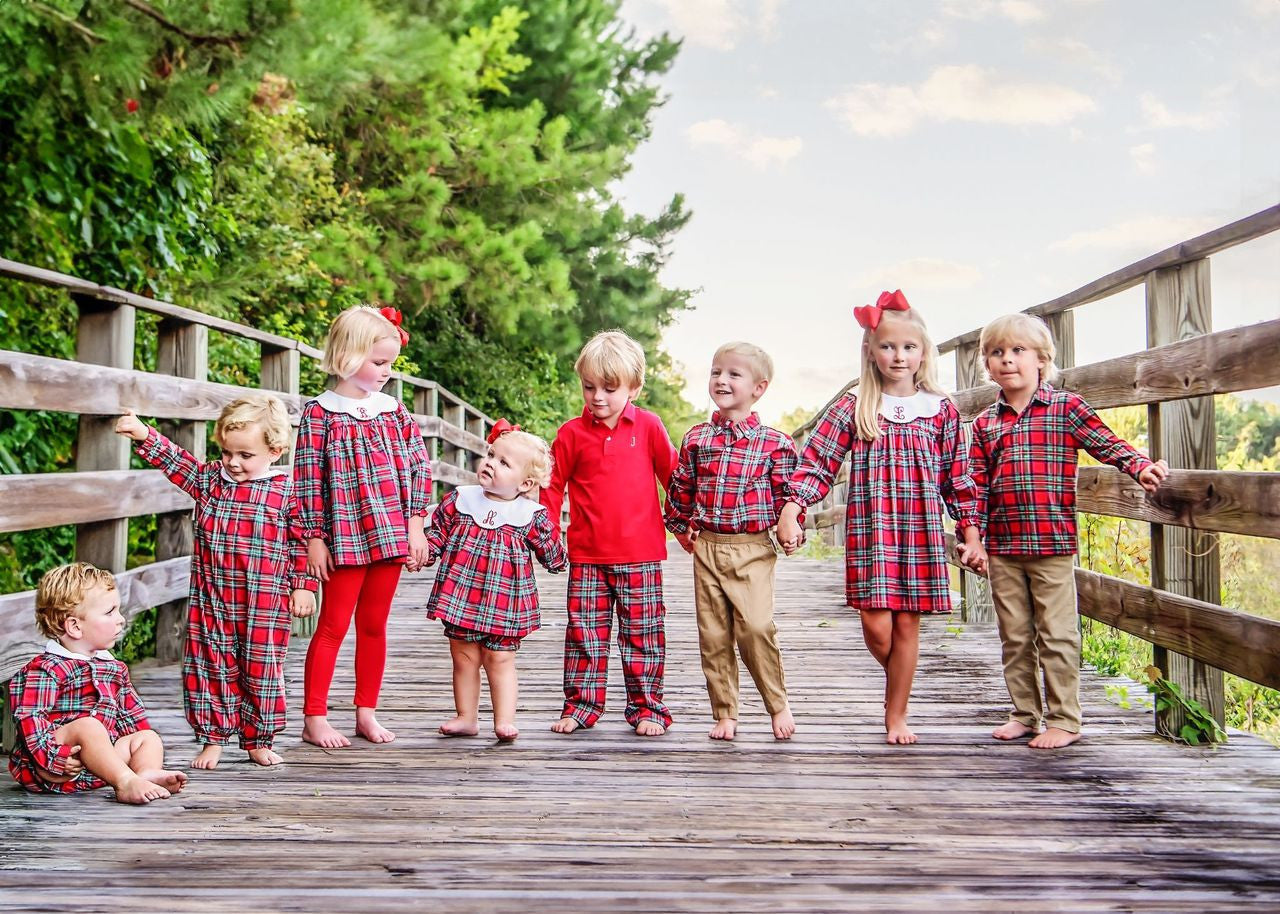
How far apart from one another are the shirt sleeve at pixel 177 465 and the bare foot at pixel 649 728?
155cm

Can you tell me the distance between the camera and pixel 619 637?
12.7ft

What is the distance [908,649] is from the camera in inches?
144

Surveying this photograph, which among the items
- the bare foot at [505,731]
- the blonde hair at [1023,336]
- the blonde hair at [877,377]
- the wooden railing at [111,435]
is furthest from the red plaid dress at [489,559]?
the blonde hair at [1023,336]

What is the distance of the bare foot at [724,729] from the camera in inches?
146

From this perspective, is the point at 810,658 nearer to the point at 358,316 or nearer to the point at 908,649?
the point at 908,649

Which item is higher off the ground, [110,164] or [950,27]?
[950,27]

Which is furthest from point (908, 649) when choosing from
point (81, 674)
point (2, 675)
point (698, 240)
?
point (698, 240)

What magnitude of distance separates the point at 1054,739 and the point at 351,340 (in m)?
2.53

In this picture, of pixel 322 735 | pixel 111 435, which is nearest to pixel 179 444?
pixel 111 435

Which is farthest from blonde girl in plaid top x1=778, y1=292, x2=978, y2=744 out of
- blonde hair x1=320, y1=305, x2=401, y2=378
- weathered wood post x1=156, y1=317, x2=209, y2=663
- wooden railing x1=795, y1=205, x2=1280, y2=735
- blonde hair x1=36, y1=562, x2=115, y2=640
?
weathered wood post x1=156, y1=317, x2=209, y2=663

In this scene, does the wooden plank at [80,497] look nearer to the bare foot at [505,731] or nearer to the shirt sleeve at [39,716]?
the shirt sleeve at [39,716]

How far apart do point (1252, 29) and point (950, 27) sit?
13129 mm

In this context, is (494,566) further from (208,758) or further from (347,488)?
(208,758)

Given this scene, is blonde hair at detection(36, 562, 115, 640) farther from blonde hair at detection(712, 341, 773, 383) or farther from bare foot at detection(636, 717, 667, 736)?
blonde hair at detection(712, 341, 773, 383)
